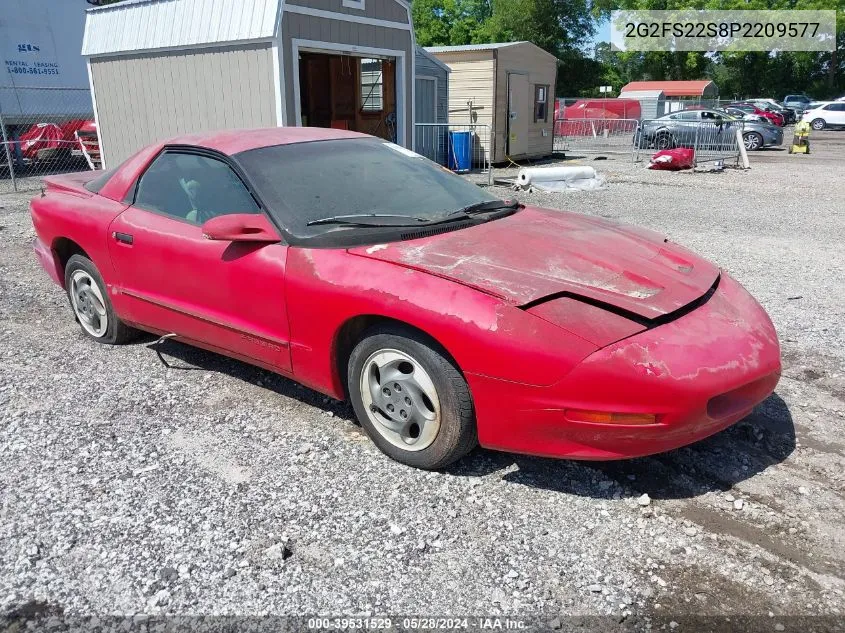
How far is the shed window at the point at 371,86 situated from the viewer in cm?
1455

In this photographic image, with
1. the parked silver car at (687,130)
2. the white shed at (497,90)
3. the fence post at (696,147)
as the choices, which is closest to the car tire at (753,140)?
the parked silver car at (687,130)

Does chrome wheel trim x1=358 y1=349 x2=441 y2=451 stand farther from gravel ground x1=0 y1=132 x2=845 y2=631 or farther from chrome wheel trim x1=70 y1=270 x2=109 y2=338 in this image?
chrome wheel trim x1=70 y1=270 x2=109 y2=338

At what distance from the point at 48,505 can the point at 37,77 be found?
16.8m

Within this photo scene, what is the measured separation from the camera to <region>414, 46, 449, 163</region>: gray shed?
15479 millimetres

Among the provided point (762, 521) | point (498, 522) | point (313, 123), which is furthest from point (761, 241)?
point (313, 123)

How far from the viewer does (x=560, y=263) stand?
3.02 metres

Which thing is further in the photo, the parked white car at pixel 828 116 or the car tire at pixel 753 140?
the parked white car at pixel 828 116

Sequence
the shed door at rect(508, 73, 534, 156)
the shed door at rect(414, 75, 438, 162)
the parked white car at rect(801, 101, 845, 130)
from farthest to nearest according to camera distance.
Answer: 1. the parked white car at rect(801, 101, 845, 130)
2. the shed door at rect(508, 73, 534, 156)
3. the shed door at rect(414, 75, 438, 162)

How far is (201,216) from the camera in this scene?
3744mm

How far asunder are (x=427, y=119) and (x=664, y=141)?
32.6ft

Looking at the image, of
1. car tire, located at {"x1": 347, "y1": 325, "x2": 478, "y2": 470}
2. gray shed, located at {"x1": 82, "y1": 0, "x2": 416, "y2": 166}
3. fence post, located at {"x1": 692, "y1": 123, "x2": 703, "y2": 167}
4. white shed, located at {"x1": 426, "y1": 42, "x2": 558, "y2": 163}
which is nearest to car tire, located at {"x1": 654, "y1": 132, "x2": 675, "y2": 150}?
fence post, located at {"x1": 692, "y1": 123, "x2": 703, "y2": 167}

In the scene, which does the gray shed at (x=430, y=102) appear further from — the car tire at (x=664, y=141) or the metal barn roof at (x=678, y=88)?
the metal barn roof at (x=678, y=88)

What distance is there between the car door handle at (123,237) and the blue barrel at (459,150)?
42.5ft

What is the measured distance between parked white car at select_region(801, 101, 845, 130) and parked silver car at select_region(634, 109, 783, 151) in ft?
41.3
